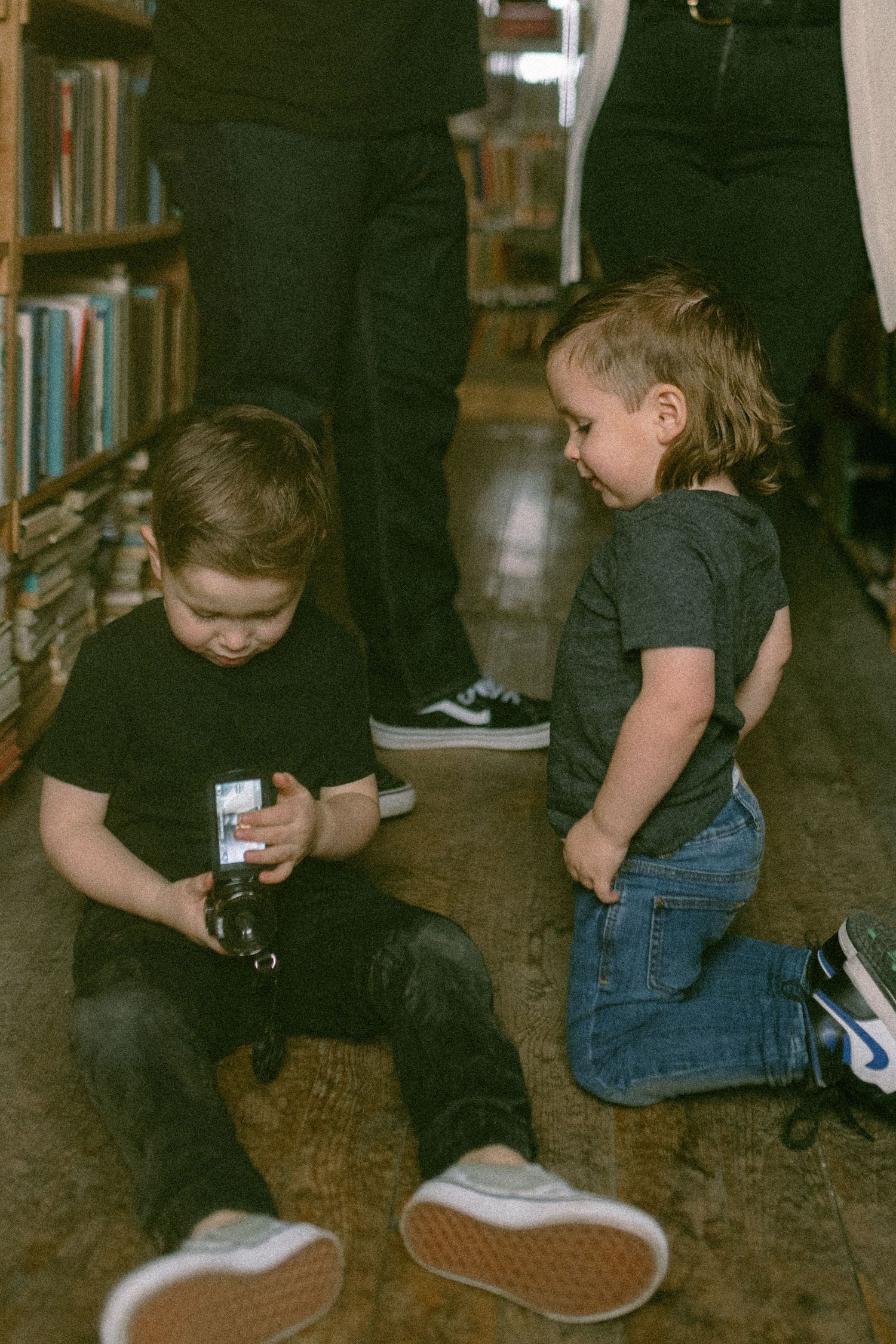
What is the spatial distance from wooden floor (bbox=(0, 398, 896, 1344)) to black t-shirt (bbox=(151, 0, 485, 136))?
823 millimetres

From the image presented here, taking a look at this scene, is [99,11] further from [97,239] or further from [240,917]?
[240,917]

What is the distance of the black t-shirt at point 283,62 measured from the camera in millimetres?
1410

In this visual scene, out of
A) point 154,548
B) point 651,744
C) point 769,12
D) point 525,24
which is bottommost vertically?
point 651,744

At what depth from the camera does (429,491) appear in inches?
71.4

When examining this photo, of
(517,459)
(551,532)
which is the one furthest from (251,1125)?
(517,459)

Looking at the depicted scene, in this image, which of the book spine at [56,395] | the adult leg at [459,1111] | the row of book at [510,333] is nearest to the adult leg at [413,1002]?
the adult leg at [459,1111]

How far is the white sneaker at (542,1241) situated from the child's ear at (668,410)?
60 centimetres

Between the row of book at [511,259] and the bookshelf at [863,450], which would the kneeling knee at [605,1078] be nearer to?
the bookshelf at [863,450]

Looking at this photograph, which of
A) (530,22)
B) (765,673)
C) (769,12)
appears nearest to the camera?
(765,673)

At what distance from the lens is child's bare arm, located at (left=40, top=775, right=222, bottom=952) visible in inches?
42.0

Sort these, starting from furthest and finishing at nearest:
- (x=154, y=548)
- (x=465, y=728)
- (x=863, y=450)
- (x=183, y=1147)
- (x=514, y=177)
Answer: (x=514, y=177)
(x=863, y=450)
(x=465, y=728)
(x=154, y=548)
(x=183, y=1147)

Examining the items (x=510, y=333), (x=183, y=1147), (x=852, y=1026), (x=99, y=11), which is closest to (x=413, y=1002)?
(x=183, y=1147)

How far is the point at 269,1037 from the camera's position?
43.9 inches

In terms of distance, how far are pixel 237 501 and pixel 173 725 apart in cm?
21
